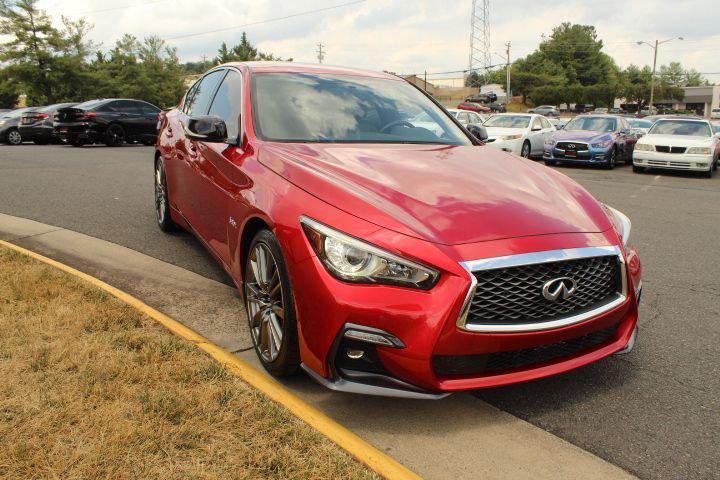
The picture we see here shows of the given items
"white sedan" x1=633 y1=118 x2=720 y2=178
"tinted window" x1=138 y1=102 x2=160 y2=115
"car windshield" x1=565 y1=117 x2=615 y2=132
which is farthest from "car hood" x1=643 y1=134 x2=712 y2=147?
"tinted window" x1=138 y1=102 x2=160 y2=115

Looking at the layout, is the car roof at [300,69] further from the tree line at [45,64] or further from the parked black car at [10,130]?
the tree line at [45,64]

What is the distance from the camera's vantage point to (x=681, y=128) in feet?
54.6

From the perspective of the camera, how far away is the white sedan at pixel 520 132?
17.7 meters

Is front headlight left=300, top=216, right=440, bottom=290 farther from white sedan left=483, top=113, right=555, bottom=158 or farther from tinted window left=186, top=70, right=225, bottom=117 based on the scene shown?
white sedan left=483, top=113, right=555, bottom=158

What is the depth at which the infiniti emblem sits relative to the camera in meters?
2.61

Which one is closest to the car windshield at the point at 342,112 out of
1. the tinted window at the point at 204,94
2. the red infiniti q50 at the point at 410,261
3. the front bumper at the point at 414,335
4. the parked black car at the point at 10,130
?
the red infiniti q50 at the point at 410,261

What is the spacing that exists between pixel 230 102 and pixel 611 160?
1494 centimetres

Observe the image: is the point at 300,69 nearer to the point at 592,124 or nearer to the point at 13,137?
the point at 592,124

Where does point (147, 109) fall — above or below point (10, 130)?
above

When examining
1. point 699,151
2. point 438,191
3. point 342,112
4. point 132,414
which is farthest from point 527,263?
point 699,151

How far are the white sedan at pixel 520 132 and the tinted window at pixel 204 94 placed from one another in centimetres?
1287

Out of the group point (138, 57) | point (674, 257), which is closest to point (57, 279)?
point (674, 257)

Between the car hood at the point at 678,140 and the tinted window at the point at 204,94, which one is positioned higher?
the tinted window at the point at 204,94

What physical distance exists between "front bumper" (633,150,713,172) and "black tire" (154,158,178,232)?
44.5 feet
